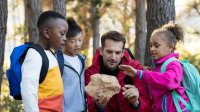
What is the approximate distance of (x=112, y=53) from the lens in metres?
3.76

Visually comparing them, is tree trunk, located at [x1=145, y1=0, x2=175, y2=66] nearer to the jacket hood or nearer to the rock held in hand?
the jacket hood

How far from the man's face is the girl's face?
0.93ft

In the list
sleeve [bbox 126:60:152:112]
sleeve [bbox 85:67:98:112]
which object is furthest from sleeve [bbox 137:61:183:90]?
sleeve [bbox 85:67:98:112]

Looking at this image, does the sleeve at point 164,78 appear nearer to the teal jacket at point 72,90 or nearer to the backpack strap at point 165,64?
the backpack strap at point 165,64

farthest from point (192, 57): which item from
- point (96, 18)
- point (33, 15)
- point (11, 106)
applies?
point (11, 106)

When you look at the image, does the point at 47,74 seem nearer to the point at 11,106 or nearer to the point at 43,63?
the point at 43,63

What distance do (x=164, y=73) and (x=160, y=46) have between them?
0.29m

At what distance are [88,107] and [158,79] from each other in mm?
684

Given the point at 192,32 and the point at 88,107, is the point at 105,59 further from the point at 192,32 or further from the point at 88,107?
the point at 192,32

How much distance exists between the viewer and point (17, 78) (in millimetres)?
3283

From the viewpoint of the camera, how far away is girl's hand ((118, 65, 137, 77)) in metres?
3.57

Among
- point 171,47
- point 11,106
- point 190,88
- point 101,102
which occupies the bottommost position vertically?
point 11,106

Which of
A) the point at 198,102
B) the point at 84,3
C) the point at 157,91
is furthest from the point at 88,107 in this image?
the point at 84,3

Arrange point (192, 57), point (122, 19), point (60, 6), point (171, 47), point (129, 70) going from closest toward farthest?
point (129, 70) → point (171, 47) → point (60, 6) → point (192, 57) → point (122, 19)
